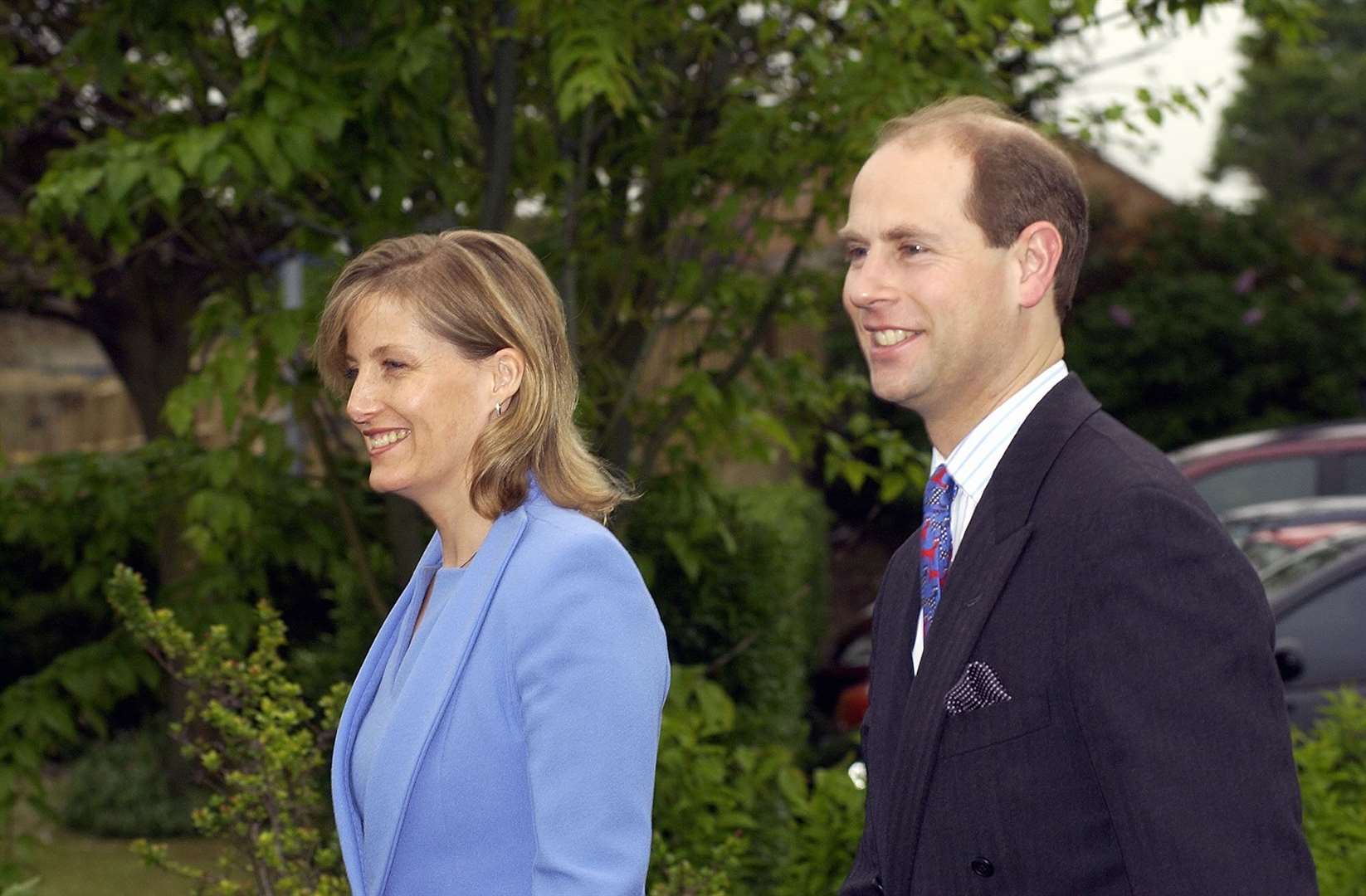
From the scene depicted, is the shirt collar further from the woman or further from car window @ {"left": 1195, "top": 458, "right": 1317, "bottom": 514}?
car window @ {"left": 1195, "top": 458, "right": 1317, "bottom": 514}

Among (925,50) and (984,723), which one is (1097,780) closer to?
(984,723)

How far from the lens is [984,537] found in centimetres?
220

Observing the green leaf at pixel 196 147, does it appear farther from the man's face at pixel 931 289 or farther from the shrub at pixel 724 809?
the man's face at pixel 931 289

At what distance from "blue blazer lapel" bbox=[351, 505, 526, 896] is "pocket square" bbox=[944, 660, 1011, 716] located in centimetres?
62

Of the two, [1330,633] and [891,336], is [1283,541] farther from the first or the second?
[891,336]

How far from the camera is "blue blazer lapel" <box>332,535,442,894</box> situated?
7.66ft

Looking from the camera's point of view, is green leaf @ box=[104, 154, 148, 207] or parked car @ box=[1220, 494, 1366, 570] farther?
parked car @ box=[1220, 494, 1366, 570]

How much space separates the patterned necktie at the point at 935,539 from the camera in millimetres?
2408

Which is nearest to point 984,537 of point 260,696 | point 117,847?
point 260,696

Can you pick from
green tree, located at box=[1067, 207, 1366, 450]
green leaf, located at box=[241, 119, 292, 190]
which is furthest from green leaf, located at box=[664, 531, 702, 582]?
green tree, located at box=[1067, 207, 1366, 450]

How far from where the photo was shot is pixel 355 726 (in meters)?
2.44

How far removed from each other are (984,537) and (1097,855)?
0.43 m


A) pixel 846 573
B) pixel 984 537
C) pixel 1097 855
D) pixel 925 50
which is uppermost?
pixel 925 50

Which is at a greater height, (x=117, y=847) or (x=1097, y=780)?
(x=1097, y=780)
